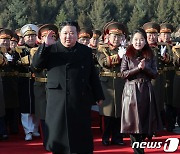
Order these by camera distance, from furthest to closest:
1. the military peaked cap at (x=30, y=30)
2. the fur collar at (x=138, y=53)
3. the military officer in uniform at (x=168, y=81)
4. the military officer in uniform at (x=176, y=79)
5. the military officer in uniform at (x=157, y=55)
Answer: the military officer in uniform at (x=168, y=81)
the military officer in uniform at (x=176, y=79)
the military peaked cap at (x=30, y=30)
the military officer in uniform at (x=157, y=55)
the fur collar at (x=138, y=53)

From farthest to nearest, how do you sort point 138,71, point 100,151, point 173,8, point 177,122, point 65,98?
point 173,8
point 177,122
point 100,151
point 138,71
point 65,98

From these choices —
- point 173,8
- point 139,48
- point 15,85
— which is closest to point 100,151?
point 139,48

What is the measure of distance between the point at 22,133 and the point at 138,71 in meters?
3.28

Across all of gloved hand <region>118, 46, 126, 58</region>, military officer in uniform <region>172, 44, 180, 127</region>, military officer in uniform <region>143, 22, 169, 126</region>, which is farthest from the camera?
military officer in uniform <region>172, 44, 180, 127</region>

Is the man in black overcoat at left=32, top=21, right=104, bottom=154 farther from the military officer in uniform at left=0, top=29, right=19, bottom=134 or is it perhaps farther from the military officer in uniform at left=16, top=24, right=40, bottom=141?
the military officer in uniform at left=0, top=29, right=19, bottom=134

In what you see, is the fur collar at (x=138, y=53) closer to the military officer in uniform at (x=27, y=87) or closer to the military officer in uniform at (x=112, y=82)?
the military officer in uniform at (x=112, y=82)

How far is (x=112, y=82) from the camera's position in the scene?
6.89 metres

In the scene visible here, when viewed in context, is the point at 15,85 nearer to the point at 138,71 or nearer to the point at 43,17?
the point at 138,71

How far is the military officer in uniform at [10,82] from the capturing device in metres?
7.61

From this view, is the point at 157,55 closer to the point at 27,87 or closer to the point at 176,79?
the point at 176,79

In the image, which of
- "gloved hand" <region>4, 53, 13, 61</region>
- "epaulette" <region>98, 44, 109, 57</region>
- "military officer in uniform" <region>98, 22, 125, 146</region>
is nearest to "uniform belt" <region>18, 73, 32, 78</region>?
"gloved hand" <region>4, 53, 13, 61</region>

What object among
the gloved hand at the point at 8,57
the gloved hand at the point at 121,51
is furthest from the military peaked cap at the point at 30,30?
the gloved hand at the point at 121,51

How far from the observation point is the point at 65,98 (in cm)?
471

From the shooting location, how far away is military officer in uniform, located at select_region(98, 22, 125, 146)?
6.73 metres
